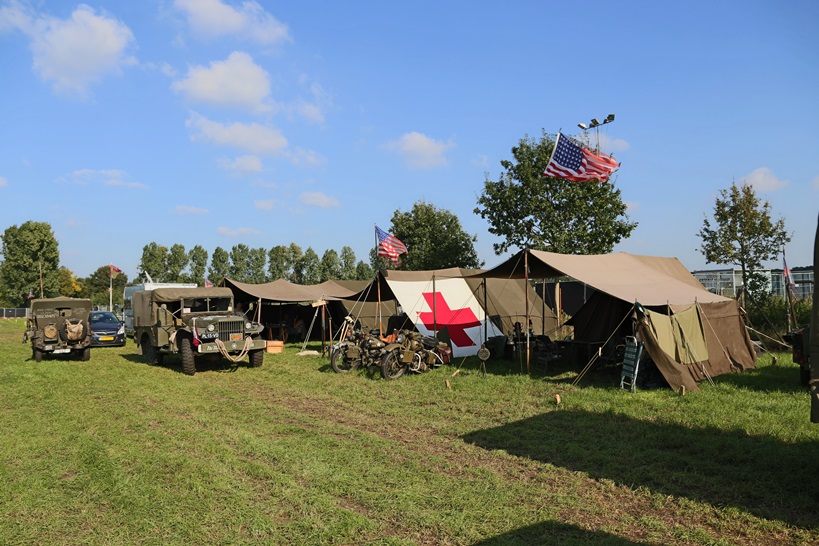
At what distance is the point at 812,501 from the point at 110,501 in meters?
5.73

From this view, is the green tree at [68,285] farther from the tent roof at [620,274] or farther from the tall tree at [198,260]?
the tent roof at [620,274]

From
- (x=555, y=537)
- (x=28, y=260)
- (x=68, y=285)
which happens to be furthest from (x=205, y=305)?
(x=68, y=285)

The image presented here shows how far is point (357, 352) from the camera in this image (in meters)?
13.0

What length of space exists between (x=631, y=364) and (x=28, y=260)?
54.5 m

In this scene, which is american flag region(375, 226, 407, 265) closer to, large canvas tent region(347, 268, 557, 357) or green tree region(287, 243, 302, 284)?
large canvas tent region(347, 268, 557, 357)

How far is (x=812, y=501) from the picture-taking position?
4832 millimetres

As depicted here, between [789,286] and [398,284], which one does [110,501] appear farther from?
[789,286]

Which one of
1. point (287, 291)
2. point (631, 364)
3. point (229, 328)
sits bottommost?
point (631, 364)

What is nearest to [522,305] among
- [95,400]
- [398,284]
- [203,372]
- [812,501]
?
[398,284]

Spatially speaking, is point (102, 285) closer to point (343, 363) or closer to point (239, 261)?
point (239, 261)

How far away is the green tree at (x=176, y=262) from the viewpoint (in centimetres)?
6250

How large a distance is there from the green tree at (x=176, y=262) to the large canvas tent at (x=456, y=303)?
50.4 meters

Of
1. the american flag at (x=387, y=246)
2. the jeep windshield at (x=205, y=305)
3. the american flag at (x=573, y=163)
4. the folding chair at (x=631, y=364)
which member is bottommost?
the folding chair at (x=631, y=364)

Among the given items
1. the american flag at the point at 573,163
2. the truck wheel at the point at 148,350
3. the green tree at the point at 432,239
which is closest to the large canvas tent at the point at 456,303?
the american flag at the point at 573,163
